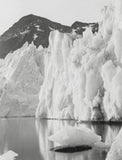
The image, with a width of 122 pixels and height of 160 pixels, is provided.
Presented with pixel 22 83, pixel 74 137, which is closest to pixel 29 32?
pixel 22 83

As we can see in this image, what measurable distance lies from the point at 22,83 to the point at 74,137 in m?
36.8

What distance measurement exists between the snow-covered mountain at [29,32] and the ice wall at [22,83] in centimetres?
1551

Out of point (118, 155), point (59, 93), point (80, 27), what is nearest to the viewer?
point (118, 155)

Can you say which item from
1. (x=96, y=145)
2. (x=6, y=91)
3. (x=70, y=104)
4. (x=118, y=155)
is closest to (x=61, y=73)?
(x=70, y=104)

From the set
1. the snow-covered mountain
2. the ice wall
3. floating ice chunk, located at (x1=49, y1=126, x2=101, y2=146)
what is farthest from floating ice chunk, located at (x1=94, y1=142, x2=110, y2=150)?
the snow-covered mountain

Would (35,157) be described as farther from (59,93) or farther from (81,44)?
(59,93)

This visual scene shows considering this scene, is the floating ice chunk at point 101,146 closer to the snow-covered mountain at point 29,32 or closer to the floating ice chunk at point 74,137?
the floating ice chunk at point 74,137

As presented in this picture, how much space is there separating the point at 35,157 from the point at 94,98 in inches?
555

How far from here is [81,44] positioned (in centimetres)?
3338

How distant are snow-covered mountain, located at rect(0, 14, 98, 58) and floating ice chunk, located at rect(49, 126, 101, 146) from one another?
177ft

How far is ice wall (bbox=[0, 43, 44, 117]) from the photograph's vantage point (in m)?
48.1

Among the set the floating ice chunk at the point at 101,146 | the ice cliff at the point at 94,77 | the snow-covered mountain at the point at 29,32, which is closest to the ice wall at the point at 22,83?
the ice cliff at the point at 94,77

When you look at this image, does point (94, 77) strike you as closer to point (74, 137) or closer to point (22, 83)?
point (74, 137)

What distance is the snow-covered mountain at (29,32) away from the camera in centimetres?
7094
